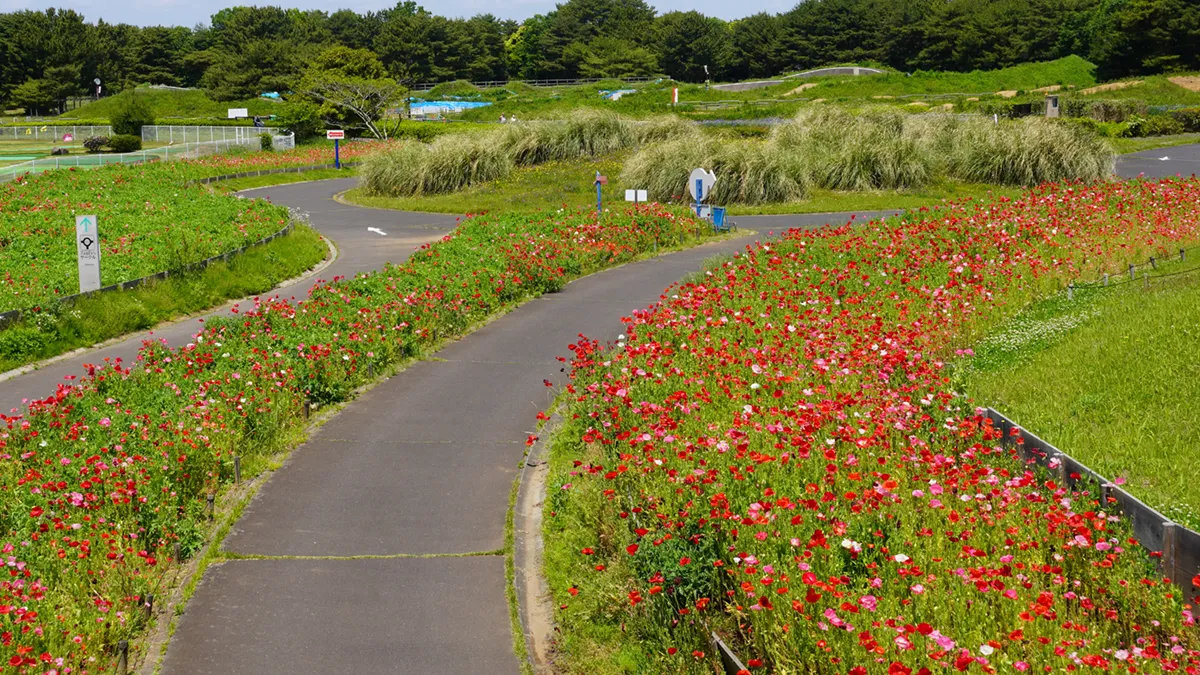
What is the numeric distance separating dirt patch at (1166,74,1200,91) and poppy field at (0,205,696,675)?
6353 centimetres

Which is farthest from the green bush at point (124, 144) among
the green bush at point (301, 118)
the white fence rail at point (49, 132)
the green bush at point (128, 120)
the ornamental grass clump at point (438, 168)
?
the ornamental grass clump at point (438, 168)

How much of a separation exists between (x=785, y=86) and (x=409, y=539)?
283 feet

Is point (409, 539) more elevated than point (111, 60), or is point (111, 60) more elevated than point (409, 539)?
point (111, 60)

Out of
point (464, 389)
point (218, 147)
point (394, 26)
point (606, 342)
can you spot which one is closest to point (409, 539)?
point (464, 389)

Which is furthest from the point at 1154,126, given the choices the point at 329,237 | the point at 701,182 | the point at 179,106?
the point at 179,106

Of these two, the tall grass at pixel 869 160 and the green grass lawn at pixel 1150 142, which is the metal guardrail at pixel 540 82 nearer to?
the green grass lawn at pixel 1150 142

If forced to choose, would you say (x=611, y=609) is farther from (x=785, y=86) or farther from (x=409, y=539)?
(x=785, y=86)

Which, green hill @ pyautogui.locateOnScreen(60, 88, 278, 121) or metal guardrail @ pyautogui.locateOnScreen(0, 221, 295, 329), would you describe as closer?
metal guardrail @ pyautogui.locateOnScreen(0, 221, 295, 329)

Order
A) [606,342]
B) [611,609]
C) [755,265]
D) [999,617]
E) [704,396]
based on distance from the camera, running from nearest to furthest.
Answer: [999,617] < [611,609] < [704,396] < [606,342] < [755,265]

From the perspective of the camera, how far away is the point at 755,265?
18547 millimetres

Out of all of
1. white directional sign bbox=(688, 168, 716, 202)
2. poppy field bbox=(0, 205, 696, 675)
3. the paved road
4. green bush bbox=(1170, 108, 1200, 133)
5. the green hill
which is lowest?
poppy field bbox=(0, 205, 696, 675)

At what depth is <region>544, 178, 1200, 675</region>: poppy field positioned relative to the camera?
6.55 metres

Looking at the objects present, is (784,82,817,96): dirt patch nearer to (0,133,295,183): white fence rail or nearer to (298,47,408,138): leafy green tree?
(298,47,408,138): leafy green tree

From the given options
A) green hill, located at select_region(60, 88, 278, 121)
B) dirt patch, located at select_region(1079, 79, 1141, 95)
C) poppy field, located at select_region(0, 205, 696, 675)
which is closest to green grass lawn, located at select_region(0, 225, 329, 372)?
poppy field, located at select_region(0, 205, 696, 675)
